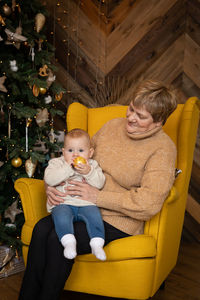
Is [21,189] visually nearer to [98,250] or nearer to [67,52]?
[98,250]

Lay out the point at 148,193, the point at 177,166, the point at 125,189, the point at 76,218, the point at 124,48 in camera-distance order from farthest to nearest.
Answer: the point at 124,48 < the point at 177,166 < the point at 125,189 < the point at 76,218 < the point at 148,193

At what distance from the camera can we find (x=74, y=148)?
172cm

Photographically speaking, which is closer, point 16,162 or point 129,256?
point 129,256

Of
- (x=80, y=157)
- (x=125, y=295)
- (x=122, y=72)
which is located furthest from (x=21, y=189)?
(x=122, y=72)

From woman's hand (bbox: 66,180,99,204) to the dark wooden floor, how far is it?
0.72 meters

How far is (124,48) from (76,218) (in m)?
2.12

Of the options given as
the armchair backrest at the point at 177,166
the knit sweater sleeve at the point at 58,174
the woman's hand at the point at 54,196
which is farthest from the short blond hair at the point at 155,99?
the woman's hand at the point at 54,196

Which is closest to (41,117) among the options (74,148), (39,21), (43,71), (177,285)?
(43,71)

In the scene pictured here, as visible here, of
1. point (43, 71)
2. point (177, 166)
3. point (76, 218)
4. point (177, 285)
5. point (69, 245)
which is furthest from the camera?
point (43, 71)

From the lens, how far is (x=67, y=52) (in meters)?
3.41

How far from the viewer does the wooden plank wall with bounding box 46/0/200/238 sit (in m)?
2.98

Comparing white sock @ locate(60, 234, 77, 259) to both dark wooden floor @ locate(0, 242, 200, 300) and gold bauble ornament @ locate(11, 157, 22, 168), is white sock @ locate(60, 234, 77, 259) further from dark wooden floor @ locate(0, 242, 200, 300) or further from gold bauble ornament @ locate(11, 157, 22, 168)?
gold bauble ornament @ locate(11, 157, 22, 168)

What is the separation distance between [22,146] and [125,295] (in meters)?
1.30

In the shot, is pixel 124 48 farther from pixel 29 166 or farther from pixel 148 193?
pixel 148 193
